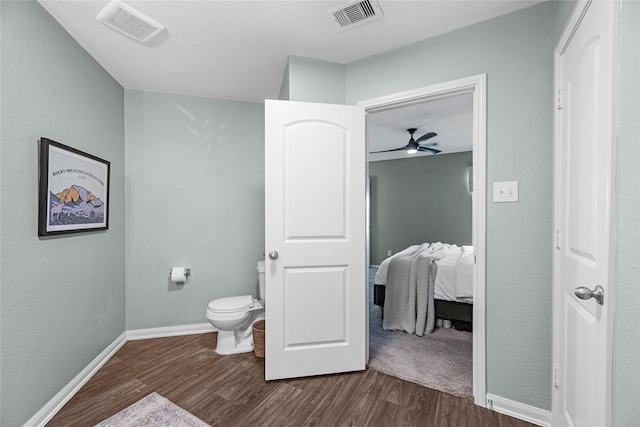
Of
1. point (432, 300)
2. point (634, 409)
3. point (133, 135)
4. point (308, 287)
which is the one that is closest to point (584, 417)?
point (634, 409)

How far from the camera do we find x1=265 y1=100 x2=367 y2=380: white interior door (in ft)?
6.79

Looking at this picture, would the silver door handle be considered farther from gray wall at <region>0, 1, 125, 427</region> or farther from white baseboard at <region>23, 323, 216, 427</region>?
white baseboard at <region>23, 323, 216, 427</region>

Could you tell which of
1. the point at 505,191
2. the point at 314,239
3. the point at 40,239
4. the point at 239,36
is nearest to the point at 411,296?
the point at 314,239

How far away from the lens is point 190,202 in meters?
3.00

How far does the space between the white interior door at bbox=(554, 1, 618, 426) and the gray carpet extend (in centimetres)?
67

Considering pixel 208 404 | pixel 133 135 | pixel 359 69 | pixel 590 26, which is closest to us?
pixel 590 26

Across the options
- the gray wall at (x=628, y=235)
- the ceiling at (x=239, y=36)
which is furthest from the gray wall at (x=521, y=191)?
the gray wall at (x=628, y=235)

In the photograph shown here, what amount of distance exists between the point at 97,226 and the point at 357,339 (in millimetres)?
2185

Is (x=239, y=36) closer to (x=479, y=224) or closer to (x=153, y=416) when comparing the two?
(x=479, y=224)

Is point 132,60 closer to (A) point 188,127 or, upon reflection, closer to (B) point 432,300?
(A) point 188,127

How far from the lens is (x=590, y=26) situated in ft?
3.83

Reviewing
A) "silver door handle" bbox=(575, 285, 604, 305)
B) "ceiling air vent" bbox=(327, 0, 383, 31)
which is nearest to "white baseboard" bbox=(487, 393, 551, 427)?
"silver door handle" bbox=(575, 285, 604, 305)

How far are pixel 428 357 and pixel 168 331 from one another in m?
2.46

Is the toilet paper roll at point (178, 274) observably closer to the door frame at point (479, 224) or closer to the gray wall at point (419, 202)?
the door frame at point (479, 224)
